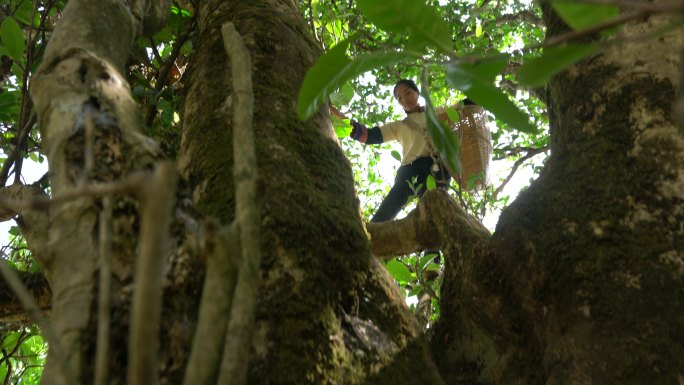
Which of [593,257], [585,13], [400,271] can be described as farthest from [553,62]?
[400,271]

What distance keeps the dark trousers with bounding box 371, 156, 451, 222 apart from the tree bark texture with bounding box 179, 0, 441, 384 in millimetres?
2382

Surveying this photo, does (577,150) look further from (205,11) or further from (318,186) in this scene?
(205,11)

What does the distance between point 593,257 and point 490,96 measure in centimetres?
56

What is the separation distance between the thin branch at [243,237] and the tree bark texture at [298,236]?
2 cm

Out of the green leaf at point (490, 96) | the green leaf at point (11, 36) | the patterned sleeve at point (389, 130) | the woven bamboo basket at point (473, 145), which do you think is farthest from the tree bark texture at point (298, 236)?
the patterned sleeve at point (389, 130)

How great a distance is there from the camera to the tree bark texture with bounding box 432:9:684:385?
3.43 feet

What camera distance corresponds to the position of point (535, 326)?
120 cm

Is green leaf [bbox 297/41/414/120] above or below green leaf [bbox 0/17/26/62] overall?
below

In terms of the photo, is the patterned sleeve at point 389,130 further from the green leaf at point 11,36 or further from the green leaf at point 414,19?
the green leaf at point 414,19

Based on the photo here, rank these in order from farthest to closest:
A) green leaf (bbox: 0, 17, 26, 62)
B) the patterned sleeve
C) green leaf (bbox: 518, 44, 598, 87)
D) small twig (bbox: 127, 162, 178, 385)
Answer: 1. the patterned sleeve
2. green leaf (bbox: 0, 17, 26, 62)
3. green leaf (bbox: 518, 44, 598, 87)
4. small twig (bbox: 127, 162, 178, 385)

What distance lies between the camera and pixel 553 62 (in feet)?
1.68

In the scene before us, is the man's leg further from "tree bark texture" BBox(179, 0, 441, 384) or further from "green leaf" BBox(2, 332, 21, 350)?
"tree bark texture" BBox(179, 0, 441, 384)

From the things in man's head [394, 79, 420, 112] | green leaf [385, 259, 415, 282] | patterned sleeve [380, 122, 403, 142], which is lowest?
green leaf [385, 259, 415, 282]

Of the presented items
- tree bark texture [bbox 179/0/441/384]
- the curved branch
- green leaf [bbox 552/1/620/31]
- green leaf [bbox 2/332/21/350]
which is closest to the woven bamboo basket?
the curved branch
